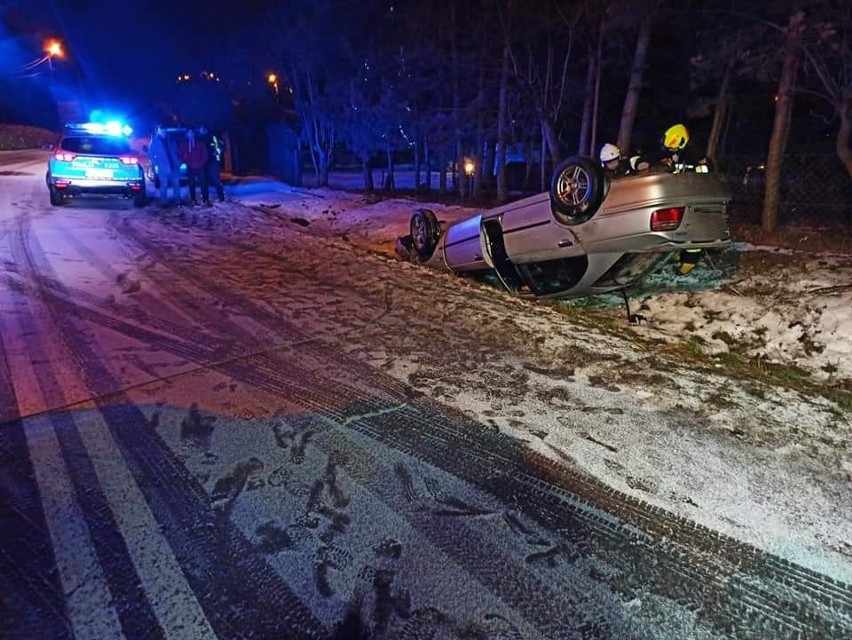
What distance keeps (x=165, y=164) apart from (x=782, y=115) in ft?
49.5

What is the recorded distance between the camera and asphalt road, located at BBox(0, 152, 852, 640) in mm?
2064

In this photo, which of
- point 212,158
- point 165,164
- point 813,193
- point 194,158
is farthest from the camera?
point 165,164

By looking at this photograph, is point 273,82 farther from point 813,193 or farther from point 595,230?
point 595,230

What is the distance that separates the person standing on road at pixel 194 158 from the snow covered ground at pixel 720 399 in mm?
10632

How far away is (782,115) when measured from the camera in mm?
8078

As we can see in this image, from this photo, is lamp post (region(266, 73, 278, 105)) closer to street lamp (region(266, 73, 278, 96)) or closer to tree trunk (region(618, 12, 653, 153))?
street lamp (region(266, 73, 278, 96))

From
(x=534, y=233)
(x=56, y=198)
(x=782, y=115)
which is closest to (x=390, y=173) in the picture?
(x=56, y=198)

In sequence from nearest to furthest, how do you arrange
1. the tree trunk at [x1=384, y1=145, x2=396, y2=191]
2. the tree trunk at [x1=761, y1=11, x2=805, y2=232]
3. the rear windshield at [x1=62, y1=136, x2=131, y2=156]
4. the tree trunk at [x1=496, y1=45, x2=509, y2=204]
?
1. the tree trunk at [x1=761, y1=11, x2=805, y2=232]
2. the rear windshield at [x1=62, y1=136, x2=131, y2=156]
3. the tree trunk at [x1=496, y1=45, x2=509, y2=204]
4. the tree trunk at [x1=384, y1=145, x2=396, y2=191]

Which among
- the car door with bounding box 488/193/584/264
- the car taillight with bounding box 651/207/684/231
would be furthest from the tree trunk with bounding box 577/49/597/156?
the car taillight with bounding box 651/207/684/231

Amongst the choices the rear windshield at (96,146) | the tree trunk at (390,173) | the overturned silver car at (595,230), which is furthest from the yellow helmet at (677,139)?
the tree trunk at (390,173)

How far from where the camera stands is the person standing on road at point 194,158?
14.4 meters

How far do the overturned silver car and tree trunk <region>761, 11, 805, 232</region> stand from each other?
4155 mm

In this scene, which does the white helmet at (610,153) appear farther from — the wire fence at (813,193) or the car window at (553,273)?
the wire fence at (813,193)

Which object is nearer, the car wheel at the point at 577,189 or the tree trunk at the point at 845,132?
the car wheel at the point at 577,189
